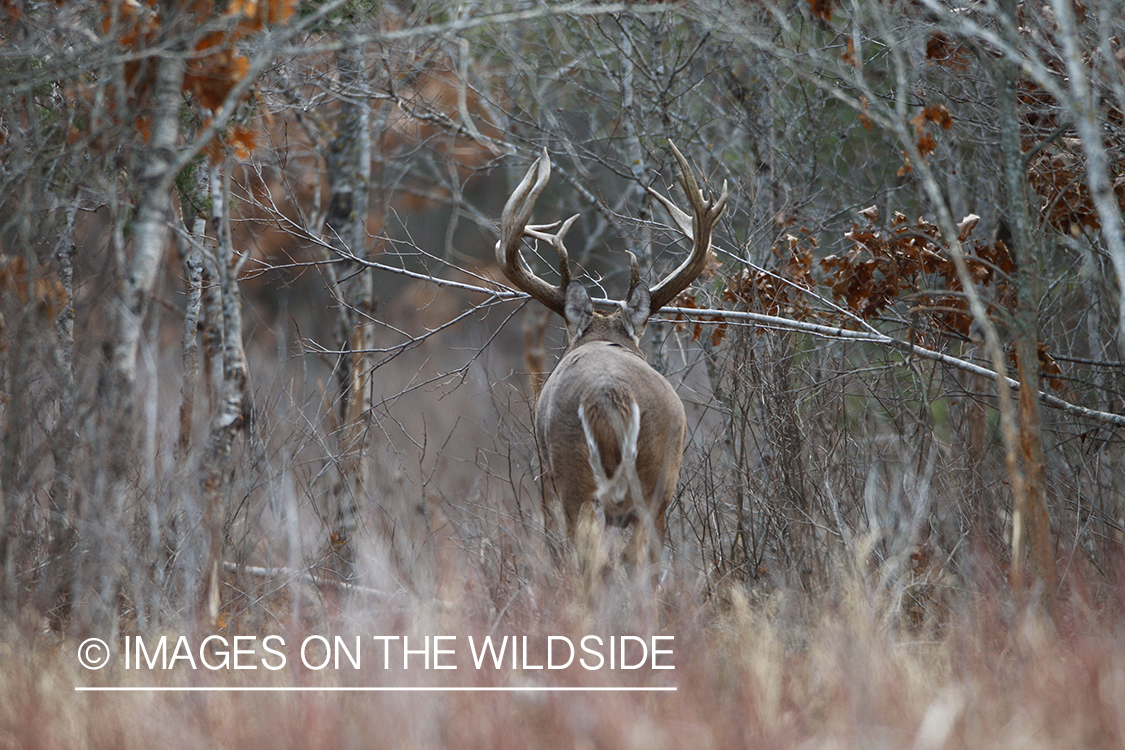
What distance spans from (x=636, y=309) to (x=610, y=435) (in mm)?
1365

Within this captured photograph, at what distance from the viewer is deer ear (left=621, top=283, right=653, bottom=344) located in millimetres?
6371

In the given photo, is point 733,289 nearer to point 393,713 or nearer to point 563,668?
point 563,668

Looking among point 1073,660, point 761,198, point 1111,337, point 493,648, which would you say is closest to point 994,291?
point 1111,337

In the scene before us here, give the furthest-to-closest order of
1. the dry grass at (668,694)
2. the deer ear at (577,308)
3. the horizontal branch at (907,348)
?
the deer ear at (577,308) → the horizontal branch at (907,348) → the dry grass at (668,694)

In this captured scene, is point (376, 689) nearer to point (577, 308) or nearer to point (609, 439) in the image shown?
point (609, 439)

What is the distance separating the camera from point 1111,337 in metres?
7.16

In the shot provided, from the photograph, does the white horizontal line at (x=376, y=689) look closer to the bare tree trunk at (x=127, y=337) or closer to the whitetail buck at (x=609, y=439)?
the bare tree trunk at (x=127, y=337)

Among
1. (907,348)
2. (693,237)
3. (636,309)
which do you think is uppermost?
(693,237)

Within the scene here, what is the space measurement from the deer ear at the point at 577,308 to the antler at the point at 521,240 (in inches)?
5.9

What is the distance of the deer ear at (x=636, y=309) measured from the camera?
251 inches

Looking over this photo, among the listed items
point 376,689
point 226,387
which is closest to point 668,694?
point 376,689

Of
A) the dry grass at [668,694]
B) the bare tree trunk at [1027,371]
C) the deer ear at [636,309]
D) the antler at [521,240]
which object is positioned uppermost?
the antler at [521,240]

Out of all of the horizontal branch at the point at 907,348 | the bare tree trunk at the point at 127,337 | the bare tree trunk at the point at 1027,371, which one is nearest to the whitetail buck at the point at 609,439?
the horizontal branch at the point at 907,348

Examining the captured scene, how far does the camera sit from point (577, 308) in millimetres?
6406
